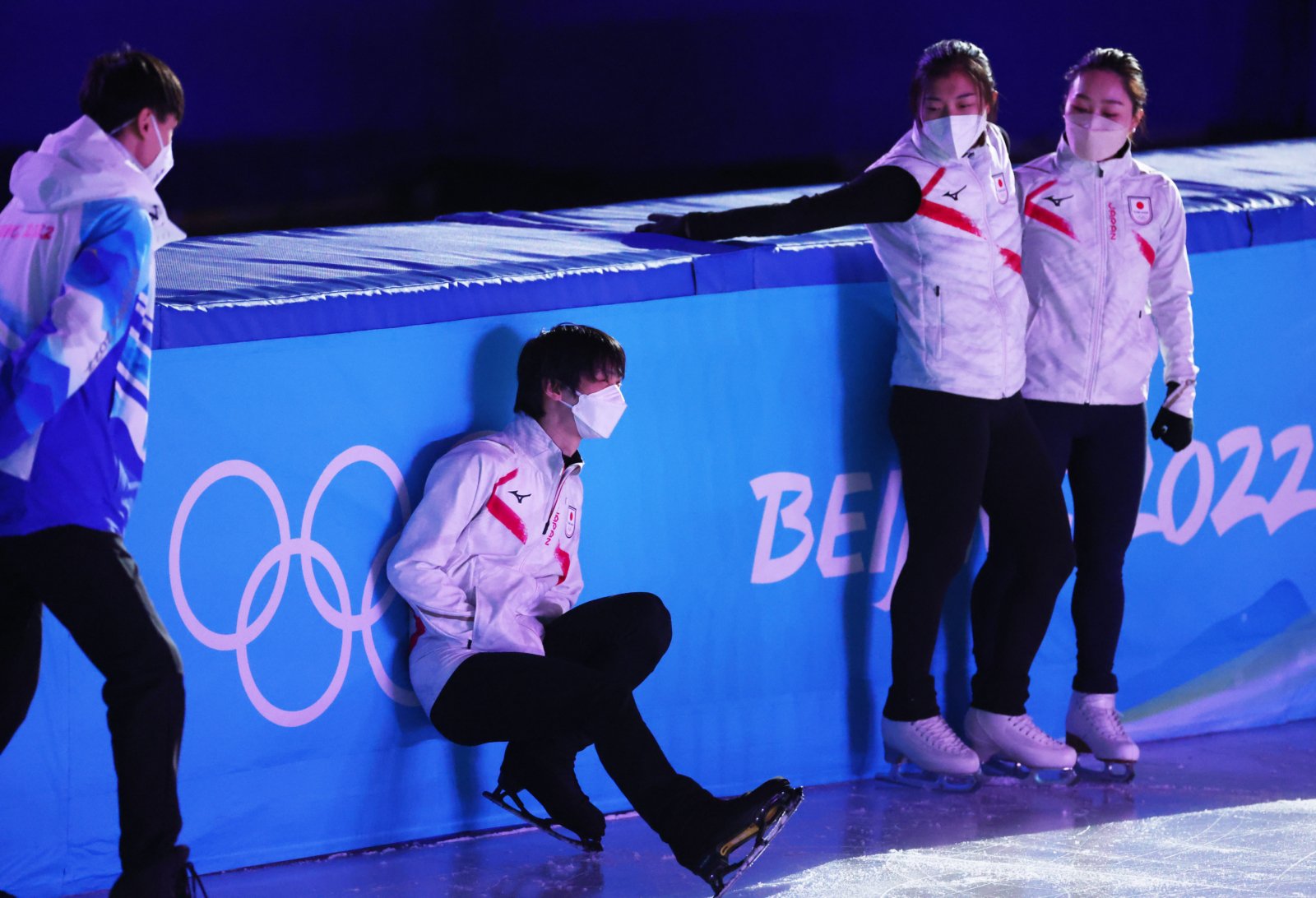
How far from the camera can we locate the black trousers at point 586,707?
3.37 metres

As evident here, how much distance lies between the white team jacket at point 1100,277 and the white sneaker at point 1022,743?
675 mm

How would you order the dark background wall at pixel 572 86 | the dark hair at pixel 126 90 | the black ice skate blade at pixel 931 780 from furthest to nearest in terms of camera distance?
the dark background wall at pixel 572 86
the black ice skate blade at pixel 931 780
the dark hair at pixel 126 90

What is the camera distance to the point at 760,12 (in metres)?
6.07

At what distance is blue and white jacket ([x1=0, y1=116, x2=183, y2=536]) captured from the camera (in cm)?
265

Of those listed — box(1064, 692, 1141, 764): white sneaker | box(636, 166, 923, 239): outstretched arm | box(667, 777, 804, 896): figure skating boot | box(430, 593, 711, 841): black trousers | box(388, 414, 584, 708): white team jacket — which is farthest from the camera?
box(1064, 692, 1141, 764): white sneaker

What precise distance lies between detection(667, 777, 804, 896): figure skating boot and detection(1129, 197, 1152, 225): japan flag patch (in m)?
1.49

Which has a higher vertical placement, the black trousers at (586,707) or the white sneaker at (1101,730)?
the black trousers at (586,707)

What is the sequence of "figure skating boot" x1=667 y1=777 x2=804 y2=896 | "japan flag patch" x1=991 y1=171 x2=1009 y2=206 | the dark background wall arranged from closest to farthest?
"figure skating boot" x1=667 y1=777 x2=804 y2=896, "japan flag patch" x1=991 y1=171 x2=1009 y2=206, the dark background wall

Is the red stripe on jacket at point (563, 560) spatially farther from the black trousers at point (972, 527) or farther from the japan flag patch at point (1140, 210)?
the japan flag patch at point (1140, 210)

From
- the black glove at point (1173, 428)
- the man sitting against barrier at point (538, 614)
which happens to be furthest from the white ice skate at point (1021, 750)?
the man sitting against barrier at point (538, 614)

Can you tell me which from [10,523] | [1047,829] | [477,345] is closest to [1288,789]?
[1047,829]

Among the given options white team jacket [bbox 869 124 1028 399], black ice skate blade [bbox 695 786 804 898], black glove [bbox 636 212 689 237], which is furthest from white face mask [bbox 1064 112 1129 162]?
black ice skate blade [bbox 695 786 804 898]

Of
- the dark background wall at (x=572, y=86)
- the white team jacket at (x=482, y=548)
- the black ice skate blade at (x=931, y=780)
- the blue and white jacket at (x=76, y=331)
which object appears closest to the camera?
the blue and white jacket at (x=76, y=331)

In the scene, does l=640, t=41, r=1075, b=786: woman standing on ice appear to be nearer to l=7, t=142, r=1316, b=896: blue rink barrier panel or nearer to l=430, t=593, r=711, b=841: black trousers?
l=7, t=142, r=1316, b=896: blue rink barrier panel
